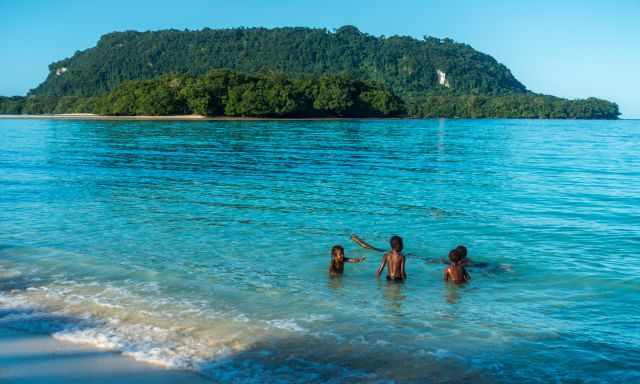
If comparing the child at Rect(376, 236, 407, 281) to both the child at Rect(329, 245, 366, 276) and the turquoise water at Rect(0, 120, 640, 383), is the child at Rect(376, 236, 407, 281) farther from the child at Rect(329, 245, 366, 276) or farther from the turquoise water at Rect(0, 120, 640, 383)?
the child at Rect(329, 245, 366, 276)

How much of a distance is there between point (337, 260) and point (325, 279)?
0.53 meters

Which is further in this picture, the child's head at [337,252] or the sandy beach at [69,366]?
the child's head at [337,252]

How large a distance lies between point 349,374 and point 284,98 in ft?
474

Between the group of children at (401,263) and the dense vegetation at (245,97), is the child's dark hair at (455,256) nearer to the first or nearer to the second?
the group of children at (401,263)

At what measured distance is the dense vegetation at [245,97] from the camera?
145 meters

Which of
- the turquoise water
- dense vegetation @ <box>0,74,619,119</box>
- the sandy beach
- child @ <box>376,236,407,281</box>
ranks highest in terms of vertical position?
dense vegetation @ <box>0,74,619,119</box>

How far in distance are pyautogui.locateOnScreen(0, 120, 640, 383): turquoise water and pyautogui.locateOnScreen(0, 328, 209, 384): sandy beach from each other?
372mm

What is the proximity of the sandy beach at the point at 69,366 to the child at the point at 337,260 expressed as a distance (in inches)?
224

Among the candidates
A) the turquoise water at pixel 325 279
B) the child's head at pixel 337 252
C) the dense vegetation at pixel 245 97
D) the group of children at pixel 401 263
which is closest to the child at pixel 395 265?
the group of children at pixel 401 263

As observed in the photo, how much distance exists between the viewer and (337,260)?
1379 cm

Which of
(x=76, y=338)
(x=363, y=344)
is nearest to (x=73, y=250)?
(x=76, y=338)

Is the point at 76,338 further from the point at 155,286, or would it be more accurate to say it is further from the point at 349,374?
the point at 349,374

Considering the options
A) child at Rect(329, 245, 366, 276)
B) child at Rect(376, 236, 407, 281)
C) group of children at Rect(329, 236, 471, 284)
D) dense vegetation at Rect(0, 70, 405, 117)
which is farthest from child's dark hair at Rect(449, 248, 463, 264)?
dense vegetation at Rect(0, 70, 405, 117)

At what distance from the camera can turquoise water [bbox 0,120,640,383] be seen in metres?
9.41
